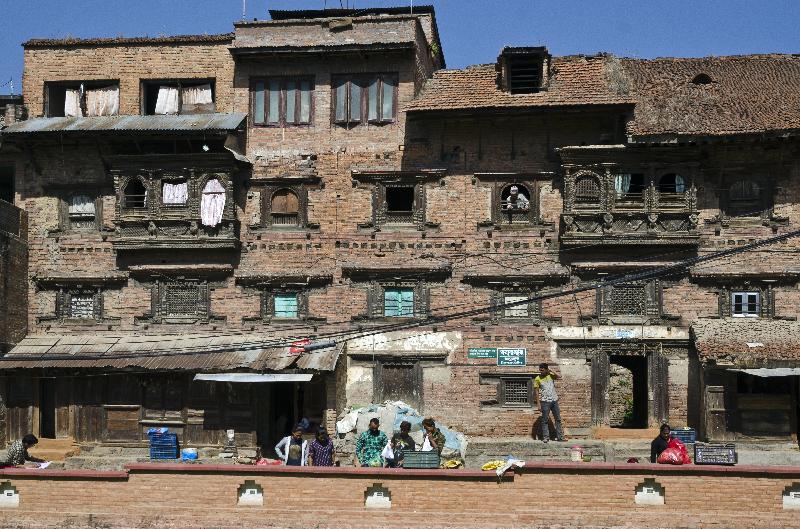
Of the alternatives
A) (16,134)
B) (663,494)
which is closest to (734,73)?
(663,494)

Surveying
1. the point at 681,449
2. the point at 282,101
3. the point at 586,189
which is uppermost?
the point at 282,101

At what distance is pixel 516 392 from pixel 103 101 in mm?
15278

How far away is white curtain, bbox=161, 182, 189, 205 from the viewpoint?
30.0m

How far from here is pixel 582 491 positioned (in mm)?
20875

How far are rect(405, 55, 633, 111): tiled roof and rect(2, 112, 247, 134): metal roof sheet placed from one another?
5.40 m

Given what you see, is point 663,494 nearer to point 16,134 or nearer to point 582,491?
point 582,491

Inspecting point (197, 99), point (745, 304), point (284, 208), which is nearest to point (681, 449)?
point (745, 304)

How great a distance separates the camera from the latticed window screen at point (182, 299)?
1191 inches

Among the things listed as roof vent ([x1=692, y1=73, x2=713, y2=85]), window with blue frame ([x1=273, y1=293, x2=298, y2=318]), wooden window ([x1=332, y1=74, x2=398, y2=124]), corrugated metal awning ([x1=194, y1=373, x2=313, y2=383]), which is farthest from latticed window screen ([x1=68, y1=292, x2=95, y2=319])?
roof vent ([x1=692, y1=73, x2=713, y2=85])

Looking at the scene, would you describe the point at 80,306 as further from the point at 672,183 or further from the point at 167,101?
the point at 672,183

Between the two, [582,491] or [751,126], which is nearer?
[582,491]

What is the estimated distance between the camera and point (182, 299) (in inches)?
1194

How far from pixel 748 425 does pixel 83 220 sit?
789 inches

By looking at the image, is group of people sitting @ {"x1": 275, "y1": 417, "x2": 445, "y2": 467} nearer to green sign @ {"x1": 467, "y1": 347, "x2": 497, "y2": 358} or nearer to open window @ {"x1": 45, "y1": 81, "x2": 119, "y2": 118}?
green sign @ {"x1": 467, "y1": 347, "x2": 497, "y2": 358}
